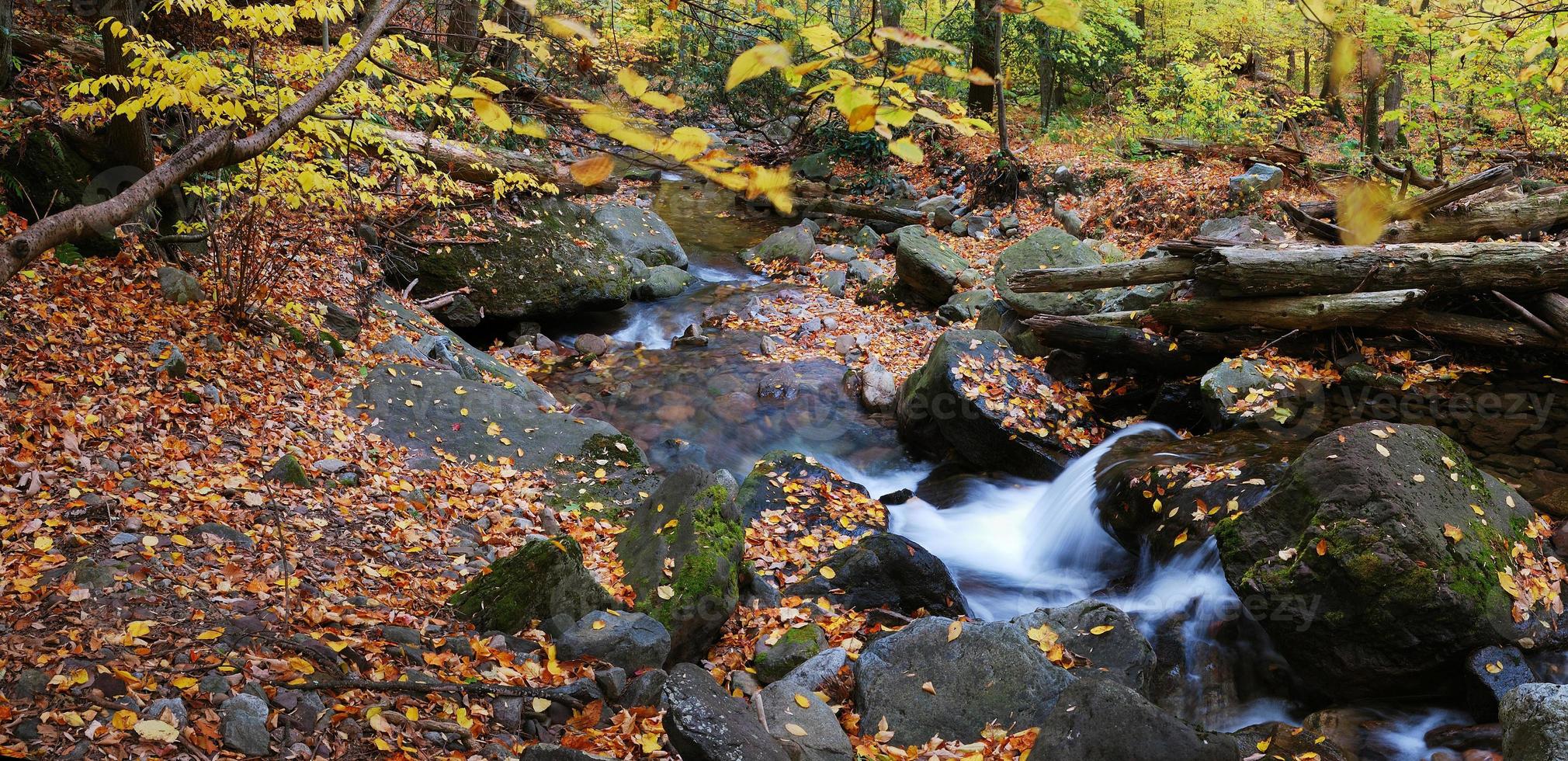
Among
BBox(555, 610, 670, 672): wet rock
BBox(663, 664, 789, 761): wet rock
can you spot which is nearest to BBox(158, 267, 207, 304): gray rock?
BBox(555, 610, 670, 672): wet rock

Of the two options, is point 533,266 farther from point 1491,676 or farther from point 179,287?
point 1491,676

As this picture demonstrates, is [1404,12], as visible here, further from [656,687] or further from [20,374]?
[20,374]

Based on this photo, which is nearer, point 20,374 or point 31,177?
point 20,374

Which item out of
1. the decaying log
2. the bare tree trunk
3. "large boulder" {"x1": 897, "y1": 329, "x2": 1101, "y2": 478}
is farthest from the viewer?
the bare tree trunk

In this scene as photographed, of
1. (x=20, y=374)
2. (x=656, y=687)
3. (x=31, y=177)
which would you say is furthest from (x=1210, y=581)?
(x=31, y=177)

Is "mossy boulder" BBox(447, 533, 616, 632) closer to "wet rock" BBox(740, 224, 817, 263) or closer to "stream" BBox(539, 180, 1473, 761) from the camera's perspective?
"stream" BBox(539, 180, 1473, 761)

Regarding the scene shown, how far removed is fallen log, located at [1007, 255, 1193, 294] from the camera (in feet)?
28.2

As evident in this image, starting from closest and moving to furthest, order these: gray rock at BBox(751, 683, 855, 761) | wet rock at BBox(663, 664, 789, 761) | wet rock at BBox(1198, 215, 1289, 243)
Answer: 1. wet rock at BBox(663, 664, 789, 761)
2. gray rock at BBox(751, 683, 855, 761)
3. wet rock at BBox(1198, 215, 1289, 243)

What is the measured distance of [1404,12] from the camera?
12.5 metres

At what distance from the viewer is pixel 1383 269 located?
24.4ft

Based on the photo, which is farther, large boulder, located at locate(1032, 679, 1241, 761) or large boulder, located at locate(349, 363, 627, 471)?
large boulder, located at locate(349, 363, 627, 471)

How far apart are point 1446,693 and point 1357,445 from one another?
1468 mm

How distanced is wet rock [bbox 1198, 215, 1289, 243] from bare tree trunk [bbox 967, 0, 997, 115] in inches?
205

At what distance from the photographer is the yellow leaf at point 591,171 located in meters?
2.07
